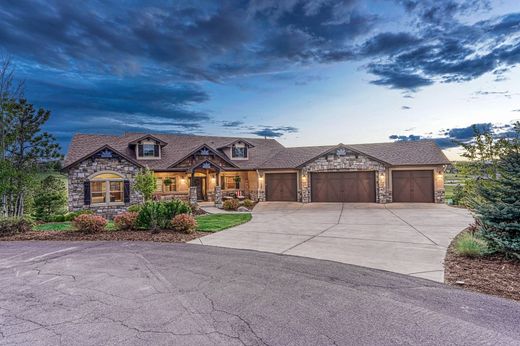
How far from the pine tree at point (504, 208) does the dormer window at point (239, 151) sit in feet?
71.0

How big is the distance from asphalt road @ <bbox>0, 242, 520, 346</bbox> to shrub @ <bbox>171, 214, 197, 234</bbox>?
404 cm

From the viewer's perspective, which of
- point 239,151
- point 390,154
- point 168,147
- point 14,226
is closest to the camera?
point 14,226

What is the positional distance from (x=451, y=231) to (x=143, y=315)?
38.5 ft

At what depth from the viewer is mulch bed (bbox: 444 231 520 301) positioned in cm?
545

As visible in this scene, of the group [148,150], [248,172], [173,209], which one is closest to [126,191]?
[148,150]

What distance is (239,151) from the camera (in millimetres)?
27875

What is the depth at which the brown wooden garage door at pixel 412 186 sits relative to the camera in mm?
22000

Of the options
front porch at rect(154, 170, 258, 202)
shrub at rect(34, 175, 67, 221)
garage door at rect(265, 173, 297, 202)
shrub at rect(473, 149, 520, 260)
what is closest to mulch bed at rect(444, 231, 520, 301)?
shrub at rect(473, 149, 520, 260)

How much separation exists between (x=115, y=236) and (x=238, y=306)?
849cm

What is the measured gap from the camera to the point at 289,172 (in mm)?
24578

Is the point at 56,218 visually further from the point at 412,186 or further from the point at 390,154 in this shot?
the point at 412,186

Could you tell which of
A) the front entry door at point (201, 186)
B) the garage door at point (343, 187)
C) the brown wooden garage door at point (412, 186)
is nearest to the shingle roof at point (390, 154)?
the brown wooden garage door at point (412, 186)

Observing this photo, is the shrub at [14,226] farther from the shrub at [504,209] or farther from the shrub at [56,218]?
the shrub at [504,209]

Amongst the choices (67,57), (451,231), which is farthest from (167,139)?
(451,231)
